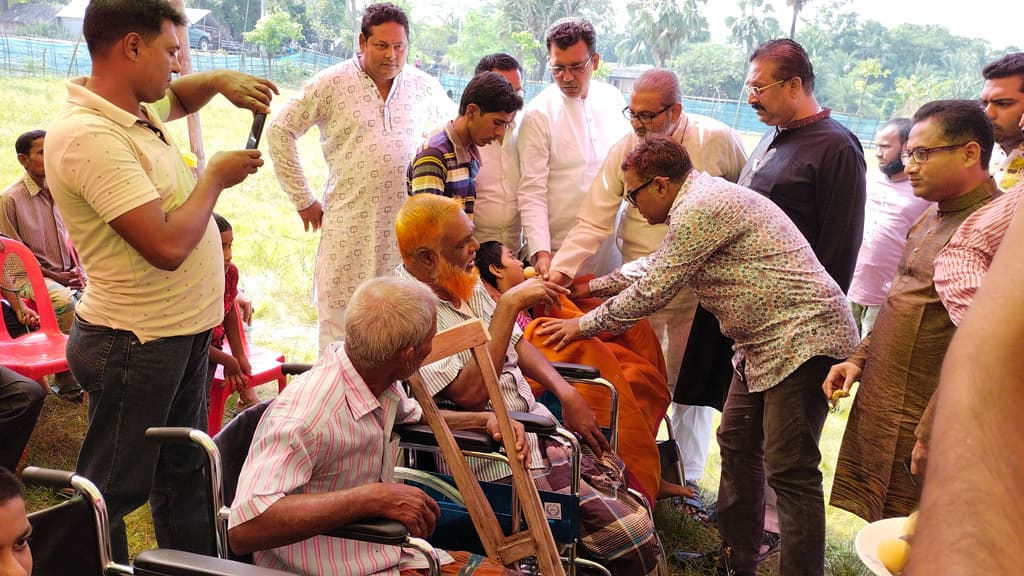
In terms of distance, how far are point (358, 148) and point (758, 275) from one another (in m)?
1.74

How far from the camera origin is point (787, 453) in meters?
2.60

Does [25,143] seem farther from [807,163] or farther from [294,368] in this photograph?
[807,163]

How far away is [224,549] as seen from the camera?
70.9 inches

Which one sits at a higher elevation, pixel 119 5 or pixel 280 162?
pixel 119 5

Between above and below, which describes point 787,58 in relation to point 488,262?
above

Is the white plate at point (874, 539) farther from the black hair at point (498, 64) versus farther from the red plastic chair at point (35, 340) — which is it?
the red plastic chair at point (35, 340)

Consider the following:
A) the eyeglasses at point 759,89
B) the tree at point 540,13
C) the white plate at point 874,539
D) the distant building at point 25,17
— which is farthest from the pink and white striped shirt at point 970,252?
the distant building at point 25,17

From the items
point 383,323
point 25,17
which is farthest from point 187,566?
point 25,17

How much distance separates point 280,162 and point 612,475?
6.42 ft

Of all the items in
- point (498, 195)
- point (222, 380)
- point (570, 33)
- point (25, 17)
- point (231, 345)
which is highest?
point (570, 33)

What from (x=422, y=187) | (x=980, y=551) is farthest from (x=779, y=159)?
(x=980, y=551)

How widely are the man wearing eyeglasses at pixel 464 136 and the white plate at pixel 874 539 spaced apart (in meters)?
2.00

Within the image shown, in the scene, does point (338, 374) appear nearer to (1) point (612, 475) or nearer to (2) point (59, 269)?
(1) point (612, 475)

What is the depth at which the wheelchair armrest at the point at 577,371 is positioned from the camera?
8.79 feet
